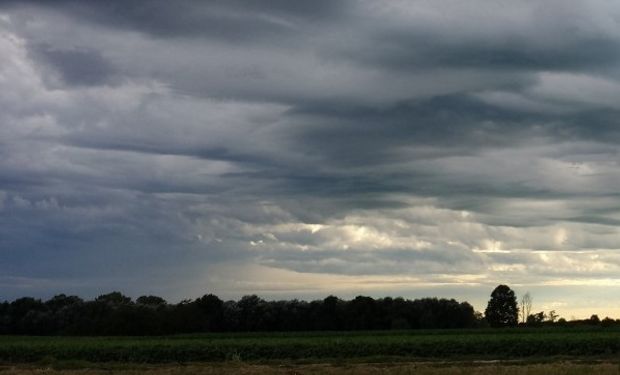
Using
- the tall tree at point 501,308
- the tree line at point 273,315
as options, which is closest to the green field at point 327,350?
the tree line at point 273,315

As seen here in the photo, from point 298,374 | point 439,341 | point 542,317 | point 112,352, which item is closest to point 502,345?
point 439,341

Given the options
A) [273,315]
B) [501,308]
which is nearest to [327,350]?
[273,315]

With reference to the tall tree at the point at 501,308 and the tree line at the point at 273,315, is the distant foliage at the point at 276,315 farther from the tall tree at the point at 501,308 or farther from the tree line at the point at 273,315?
the tall tree at the point at 501,308

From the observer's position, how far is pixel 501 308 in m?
124

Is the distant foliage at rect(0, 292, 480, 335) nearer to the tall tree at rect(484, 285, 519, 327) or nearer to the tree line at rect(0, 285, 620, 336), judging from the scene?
the tree line at rect(0, 285, 620, 336)

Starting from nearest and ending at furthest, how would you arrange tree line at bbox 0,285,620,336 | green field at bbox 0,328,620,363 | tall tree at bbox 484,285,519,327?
green field at bbox 0,328,620,363 → tree line at bbox 0,285,620,336 → tall tree at bbox 484,285,519,327

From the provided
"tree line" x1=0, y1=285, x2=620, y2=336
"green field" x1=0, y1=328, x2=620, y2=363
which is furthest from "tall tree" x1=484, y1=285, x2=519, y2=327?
"green field" x1=0, y1=328, x2=620, y2=363

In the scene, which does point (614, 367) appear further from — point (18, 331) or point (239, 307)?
point (18, 331)

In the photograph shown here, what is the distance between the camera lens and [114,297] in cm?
12169

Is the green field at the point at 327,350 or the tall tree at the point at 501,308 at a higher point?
the tall tree at the point at 501,308

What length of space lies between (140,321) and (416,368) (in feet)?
189

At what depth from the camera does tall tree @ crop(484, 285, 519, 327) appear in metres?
124

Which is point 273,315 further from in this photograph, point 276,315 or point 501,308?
point 501,308

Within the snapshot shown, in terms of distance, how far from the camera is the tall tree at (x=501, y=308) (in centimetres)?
12350
